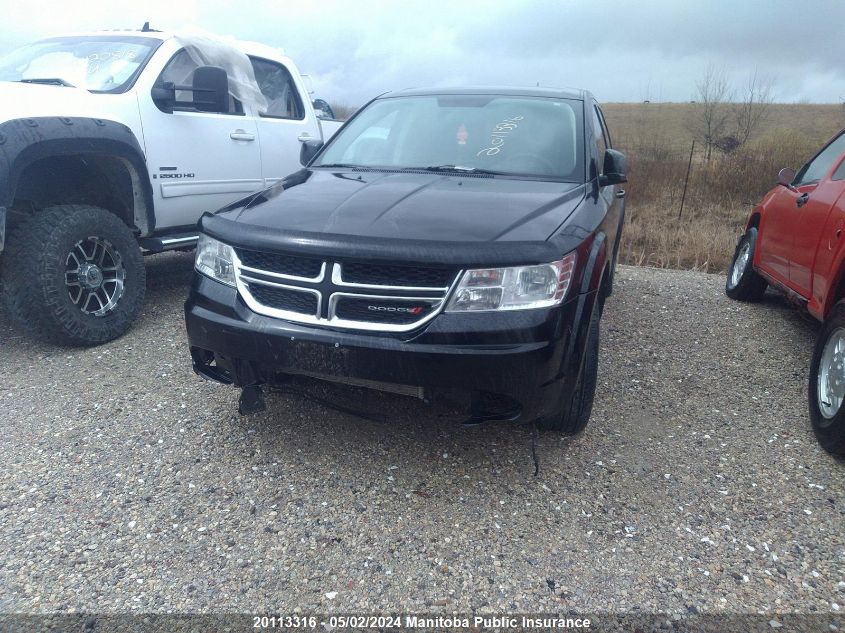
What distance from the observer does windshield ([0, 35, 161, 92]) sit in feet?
14.9

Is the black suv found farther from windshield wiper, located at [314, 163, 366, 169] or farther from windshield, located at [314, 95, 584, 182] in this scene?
windshield wiper, located at [314, 163, 366, 169]

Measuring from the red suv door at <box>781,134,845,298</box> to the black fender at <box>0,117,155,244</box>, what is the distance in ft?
14.7

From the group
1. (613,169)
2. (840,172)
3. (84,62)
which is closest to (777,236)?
(840,172)

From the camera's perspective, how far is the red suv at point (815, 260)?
3271 mm

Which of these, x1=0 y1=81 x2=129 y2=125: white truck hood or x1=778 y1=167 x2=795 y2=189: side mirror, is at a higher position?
x1=0 y1=81 x2=129 y2=125: white truck hood

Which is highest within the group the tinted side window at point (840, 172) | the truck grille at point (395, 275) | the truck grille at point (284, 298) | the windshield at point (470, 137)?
the windshield at point (470, 137)

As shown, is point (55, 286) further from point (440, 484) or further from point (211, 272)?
point (440, 484)

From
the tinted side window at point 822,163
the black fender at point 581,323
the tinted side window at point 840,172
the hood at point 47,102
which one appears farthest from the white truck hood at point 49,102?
the tinted side window at point 822,163

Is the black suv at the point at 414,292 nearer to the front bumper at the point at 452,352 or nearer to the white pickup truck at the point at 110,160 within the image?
the front bumper at the point at 452,352

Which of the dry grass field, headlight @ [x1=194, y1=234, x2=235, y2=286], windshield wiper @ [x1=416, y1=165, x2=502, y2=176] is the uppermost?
windshield wiper @ [x1=416, y1=165, x2=502, y2=176]

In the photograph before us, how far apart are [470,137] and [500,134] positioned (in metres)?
0.18

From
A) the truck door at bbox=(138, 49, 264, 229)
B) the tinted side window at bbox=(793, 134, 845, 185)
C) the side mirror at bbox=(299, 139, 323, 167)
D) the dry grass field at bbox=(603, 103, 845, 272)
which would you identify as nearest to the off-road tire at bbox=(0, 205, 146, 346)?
the truck door at bbox=(138, 49, 264, 229)

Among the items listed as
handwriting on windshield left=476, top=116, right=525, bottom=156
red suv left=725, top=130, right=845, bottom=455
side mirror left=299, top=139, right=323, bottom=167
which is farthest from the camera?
side mirror left=299, top=139, right=323, bottom=167

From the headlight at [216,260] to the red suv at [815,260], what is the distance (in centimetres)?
290
